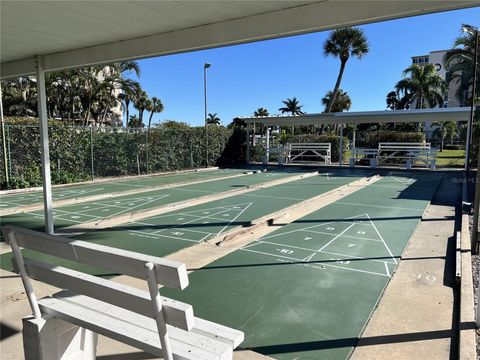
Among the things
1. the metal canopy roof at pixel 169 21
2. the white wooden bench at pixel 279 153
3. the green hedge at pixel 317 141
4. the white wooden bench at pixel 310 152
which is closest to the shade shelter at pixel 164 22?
the metal canopy roof at pixel 169 21

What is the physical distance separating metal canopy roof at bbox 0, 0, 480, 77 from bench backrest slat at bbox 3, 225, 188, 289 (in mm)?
2671

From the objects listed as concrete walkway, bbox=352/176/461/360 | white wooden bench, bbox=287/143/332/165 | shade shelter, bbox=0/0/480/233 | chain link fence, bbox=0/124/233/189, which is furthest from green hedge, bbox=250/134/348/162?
shade shelter, bbox=0/0/480/233

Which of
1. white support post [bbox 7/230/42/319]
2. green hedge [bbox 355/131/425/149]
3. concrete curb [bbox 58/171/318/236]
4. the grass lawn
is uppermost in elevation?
green hedge [bbox 355/131/425/149]

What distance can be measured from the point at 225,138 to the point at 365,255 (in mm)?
21530

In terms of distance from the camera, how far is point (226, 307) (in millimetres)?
4387

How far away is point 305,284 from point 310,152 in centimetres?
2544

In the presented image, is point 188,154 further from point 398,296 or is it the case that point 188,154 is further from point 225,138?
point 398,296

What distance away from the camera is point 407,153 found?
25719mm

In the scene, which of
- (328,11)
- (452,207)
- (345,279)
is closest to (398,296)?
(345,279)

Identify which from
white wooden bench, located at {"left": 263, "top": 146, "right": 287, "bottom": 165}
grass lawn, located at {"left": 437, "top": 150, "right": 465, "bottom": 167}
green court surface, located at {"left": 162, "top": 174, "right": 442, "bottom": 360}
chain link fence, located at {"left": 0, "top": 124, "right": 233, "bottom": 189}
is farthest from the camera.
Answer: white wooden bench, located at {"left": 263, "top": 146, "right": 287, "bottom": 165}

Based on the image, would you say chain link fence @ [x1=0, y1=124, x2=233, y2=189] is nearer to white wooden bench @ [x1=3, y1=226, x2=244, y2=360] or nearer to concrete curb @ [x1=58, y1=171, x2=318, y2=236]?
concrete curb @ [x1=58, y1=171, x2=318, y2=236]

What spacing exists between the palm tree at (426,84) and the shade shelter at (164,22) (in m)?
44.0

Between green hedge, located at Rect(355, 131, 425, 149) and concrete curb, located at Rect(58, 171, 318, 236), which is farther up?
green hedge, located at Rect(355, 131, 425, 149)

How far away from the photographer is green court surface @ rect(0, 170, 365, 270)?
702 centimetres
